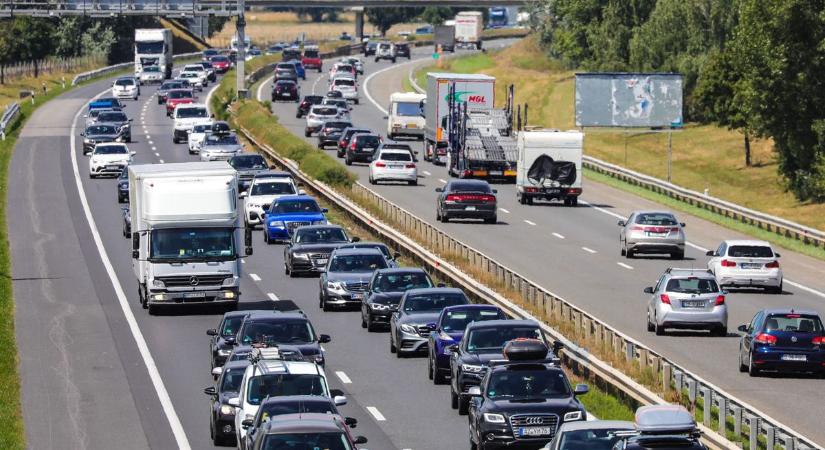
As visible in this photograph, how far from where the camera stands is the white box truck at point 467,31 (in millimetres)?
191500

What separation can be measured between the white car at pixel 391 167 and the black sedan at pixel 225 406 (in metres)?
45.1

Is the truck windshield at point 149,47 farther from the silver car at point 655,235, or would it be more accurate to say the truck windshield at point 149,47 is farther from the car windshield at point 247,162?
the silver car at point 655,235

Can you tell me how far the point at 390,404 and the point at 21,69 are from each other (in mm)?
123854

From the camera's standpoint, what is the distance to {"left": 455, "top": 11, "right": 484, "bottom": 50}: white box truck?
191500 millimetres

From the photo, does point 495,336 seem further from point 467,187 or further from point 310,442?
point 467,187

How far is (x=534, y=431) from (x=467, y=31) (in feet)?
557

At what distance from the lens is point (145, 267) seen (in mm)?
41375

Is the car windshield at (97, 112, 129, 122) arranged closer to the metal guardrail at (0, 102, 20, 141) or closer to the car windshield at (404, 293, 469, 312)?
the metal guardrail at (0, 102, 20, 141)

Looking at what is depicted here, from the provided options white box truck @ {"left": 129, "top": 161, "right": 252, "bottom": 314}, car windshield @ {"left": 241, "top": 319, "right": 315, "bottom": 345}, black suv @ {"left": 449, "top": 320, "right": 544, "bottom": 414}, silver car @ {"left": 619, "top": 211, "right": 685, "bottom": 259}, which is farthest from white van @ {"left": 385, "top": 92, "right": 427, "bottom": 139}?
black suv @ {"left": 449, "top": 320, "right": 544, "bottom": 414}

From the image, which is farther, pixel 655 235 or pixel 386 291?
pixel 655 235

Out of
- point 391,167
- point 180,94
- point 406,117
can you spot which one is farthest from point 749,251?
point 180,94

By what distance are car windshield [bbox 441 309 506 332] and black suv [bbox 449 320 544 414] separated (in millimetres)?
1908

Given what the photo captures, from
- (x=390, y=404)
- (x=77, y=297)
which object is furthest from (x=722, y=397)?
(x=77, y=297)

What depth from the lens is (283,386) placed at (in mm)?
25297
